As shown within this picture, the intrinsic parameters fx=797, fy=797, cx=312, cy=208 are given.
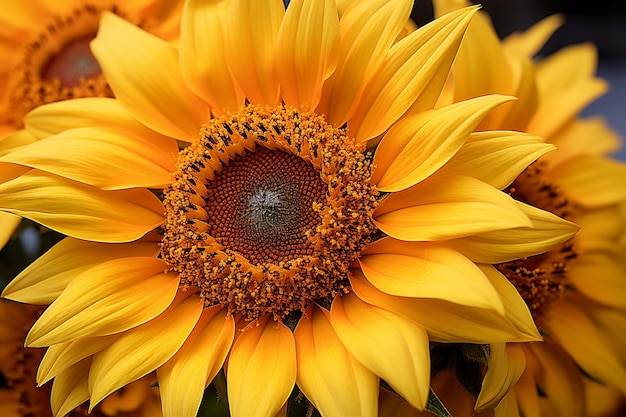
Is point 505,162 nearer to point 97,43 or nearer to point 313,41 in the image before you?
point 313,41

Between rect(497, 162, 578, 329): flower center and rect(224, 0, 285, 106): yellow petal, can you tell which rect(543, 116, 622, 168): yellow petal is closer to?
rect(497, 162, 578, 329): flower center

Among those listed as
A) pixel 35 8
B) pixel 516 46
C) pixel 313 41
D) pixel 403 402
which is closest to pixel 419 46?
pixel 313 41

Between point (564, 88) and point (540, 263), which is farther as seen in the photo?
point (564, 88)

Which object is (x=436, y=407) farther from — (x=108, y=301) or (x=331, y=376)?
(x=108, y=301)

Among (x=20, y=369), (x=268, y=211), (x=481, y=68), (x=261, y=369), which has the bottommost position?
(x=20, y=369)

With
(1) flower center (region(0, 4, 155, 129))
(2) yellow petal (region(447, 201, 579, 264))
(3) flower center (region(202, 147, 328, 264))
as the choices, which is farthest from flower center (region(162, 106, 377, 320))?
(1) flower center (region(0, 4, 155, 129))

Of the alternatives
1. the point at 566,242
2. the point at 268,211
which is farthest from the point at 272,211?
the point at 566,242
